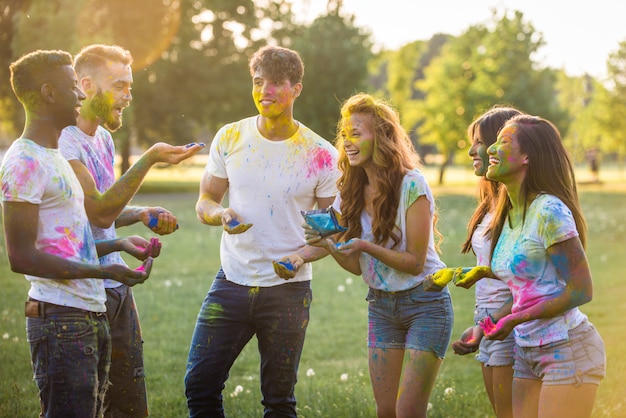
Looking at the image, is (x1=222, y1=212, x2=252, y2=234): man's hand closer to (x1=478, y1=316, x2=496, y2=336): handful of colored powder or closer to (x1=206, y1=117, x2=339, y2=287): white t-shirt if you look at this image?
(x1=206, y1=117, x2=339, y2=287): white t-shirt

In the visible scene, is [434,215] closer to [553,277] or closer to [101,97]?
[553,277]

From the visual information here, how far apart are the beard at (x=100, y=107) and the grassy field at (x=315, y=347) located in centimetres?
290

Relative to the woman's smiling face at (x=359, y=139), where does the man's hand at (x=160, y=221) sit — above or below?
below

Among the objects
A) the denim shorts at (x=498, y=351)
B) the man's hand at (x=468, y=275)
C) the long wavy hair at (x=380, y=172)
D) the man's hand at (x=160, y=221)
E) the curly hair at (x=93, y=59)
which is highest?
the curly hair at (x=93, y=59)

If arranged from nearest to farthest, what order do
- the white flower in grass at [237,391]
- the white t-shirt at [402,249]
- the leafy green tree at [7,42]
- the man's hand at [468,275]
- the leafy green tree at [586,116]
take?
the man's hand at [468,275]
the white t-shirt at [402,249]
the white flower in grass at [237,391]
the leafy green tree at [7,42]
the leafy green tree at [586,116]

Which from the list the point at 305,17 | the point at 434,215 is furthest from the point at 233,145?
the point at 305,17

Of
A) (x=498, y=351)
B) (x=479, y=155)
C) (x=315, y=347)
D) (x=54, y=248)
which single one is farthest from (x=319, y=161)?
(x=315, y=347)

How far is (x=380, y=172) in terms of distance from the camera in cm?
472

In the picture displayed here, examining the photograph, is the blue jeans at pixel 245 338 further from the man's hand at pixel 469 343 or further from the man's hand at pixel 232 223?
the man's hand at pixel 469 343

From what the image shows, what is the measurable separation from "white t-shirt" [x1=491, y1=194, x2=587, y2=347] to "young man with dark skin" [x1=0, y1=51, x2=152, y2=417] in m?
1.90

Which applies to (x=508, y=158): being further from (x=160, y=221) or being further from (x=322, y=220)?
(x=160, y=221)

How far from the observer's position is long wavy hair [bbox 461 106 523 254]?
4.77m

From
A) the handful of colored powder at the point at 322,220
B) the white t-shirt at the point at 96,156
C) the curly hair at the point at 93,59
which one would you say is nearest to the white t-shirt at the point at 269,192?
the handful of colored powder at the point at 322,220

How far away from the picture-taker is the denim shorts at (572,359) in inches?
153
